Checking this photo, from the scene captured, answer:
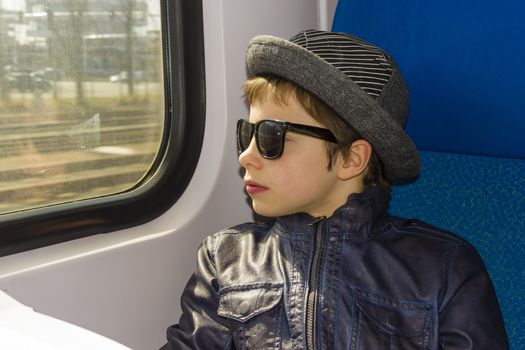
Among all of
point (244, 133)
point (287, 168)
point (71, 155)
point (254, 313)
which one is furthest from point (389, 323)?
point (71, 155)

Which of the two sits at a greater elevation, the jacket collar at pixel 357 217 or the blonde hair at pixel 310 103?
the blonde hair at pixel 310 103

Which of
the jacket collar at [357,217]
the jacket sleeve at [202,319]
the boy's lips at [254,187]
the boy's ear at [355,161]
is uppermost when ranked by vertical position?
the boy's ear at [355,161]

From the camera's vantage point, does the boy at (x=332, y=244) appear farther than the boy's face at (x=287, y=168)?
No

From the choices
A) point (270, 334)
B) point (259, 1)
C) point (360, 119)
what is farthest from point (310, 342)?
point (259, 1)

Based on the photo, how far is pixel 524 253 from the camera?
4.60 feet

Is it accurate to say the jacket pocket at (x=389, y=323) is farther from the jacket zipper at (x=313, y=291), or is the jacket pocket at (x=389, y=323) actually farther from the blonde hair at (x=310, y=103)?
the blonde hair at (x=310, y=103)

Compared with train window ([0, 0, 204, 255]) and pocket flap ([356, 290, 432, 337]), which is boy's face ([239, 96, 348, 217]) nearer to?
pocket flap ([356, 290, 432, 337])

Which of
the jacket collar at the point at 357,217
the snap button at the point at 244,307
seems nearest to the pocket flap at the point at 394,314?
the jacket collar at the point at 357,217

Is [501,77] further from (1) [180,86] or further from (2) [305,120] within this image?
(1) [180,86]

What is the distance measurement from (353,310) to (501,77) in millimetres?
559

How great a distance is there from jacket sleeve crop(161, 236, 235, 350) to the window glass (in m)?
0.34

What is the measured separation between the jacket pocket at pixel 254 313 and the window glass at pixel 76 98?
46 cm

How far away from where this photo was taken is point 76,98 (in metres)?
1.63

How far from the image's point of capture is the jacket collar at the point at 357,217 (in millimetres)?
1444
